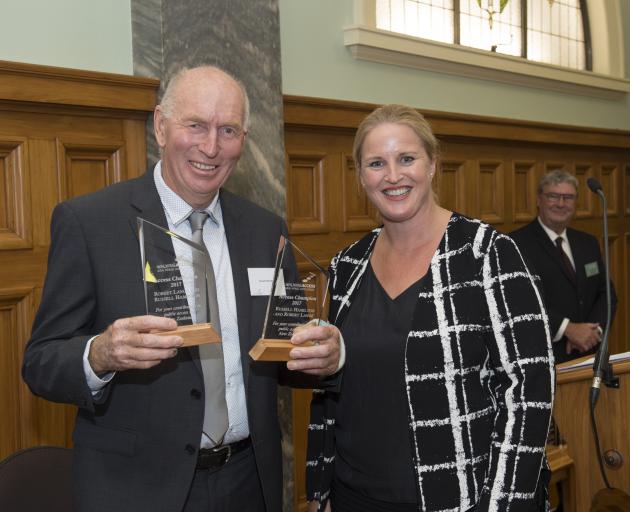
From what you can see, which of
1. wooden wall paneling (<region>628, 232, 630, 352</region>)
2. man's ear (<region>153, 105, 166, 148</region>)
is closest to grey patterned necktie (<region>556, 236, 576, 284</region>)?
wooden wall paneling (<region>628, 232, 630, 352</region>)

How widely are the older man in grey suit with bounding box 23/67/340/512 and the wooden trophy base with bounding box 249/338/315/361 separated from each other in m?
0.02

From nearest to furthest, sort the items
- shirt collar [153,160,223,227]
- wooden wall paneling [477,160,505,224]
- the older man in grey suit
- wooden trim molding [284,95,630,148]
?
the older man in grey suit
shirt collar [153,160,223,227]
wooden trim molding [284,95,630,148]
wooden wall paneling [477,160,505,224]

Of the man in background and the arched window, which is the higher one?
the arched window

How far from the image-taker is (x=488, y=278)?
200cm

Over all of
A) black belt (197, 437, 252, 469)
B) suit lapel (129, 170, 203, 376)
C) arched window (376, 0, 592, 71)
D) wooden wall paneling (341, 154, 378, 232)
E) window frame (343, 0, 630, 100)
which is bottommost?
black belt (197, 437, 252, 469)

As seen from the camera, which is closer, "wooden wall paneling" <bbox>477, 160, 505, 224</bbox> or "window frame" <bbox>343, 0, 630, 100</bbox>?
"window frame" <bbox>343, 0, 630, 100</bbox>

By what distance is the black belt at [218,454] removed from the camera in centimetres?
190

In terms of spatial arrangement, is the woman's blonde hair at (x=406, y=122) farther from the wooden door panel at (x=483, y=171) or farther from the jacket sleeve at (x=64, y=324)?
the jacket sleeve at (x=64, y=324)

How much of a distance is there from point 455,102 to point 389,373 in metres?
3.37

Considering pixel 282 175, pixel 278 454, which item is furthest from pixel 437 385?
pixel 282 175

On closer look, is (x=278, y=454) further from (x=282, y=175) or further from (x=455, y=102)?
(x=455, y=102)

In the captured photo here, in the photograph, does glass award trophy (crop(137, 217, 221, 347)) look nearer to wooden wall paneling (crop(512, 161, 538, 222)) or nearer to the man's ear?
the man's ear

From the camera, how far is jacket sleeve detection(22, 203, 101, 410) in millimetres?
1746

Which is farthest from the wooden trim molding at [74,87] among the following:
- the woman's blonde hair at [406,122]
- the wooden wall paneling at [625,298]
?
the wooden wall paneling at [625,298]
